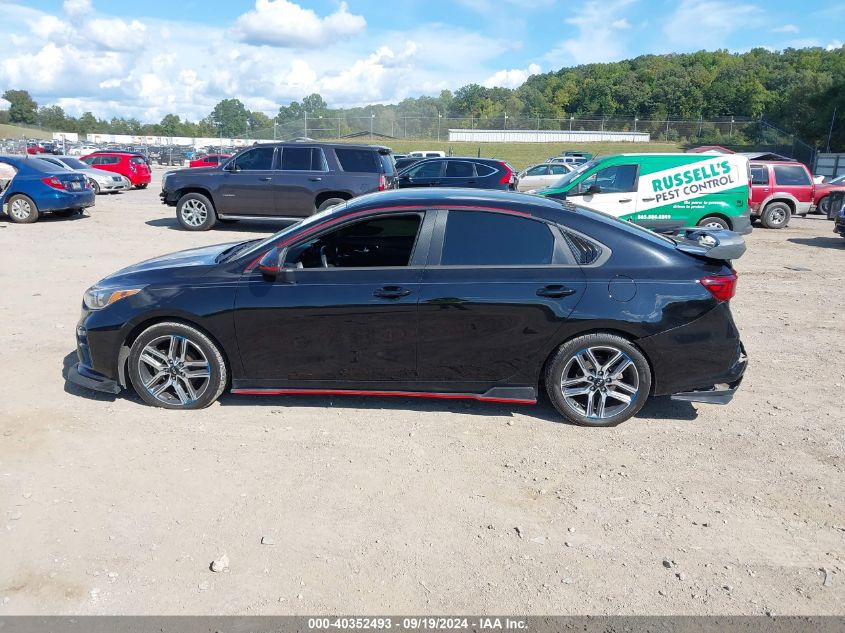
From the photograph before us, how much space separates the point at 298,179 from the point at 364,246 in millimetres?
9209

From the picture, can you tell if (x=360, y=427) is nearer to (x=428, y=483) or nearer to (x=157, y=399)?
(x=428, y=483)

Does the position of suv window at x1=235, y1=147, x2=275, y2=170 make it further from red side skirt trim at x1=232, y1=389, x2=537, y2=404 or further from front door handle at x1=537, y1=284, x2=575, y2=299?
front door handle at x1=537, y1=284, x2=575, y2=299

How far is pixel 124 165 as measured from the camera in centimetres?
2684

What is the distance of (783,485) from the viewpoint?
3971 millimetres

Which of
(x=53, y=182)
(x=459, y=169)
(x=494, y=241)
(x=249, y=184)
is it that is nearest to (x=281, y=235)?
(x=494, y=241)

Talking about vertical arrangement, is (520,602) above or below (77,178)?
below

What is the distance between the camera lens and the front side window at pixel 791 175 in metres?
17.4

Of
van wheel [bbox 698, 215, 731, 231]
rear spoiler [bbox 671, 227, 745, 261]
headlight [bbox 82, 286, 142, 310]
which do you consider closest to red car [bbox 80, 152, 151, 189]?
van wheel [bbox 698, 215, 731, 231]

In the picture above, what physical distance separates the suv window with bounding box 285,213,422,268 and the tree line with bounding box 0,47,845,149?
203 ft

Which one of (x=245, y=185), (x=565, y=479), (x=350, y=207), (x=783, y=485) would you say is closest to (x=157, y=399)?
(x=350, y=207)

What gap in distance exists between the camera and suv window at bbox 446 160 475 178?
16.7 m

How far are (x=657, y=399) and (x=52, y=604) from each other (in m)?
4.32

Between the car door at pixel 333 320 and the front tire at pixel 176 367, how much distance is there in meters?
0.26

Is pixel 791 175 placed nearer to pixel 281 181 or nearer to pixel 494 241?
pixel 281 181
